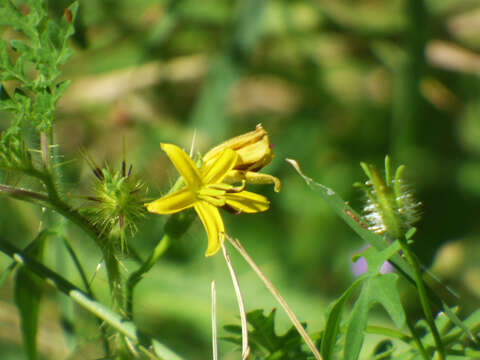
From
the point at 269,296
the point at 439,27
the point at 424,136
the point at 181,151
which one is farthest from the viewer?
the point at 439,27

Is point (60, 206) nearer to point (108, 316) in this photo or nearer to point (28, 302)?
point (108, 316)

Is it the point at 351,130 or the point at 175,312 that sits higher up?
the point at 351,130

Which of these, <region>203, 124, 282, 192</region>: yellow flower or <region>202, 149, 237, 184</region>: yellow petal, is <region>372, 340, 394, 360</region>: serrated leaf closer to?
<region>203, 124, 282, 192</region>: yellow flower

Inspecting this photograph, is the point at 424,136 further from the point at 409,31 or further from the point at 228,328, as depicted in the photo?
the point at 228,328

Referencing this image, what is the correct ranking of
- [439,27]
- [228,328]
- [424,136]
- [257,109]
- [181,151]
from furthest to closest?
[257,109], [439,27], [424,136], [228,328], [181,151]

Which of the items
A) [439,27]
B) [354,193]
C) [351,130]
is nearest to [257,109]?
[351,130]

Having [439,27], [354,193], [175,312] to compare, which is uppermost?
[439,27]

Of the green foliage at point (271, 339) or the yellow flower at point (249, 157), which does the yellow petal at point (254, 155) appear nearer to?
the yellow flower at point (249, 157)
